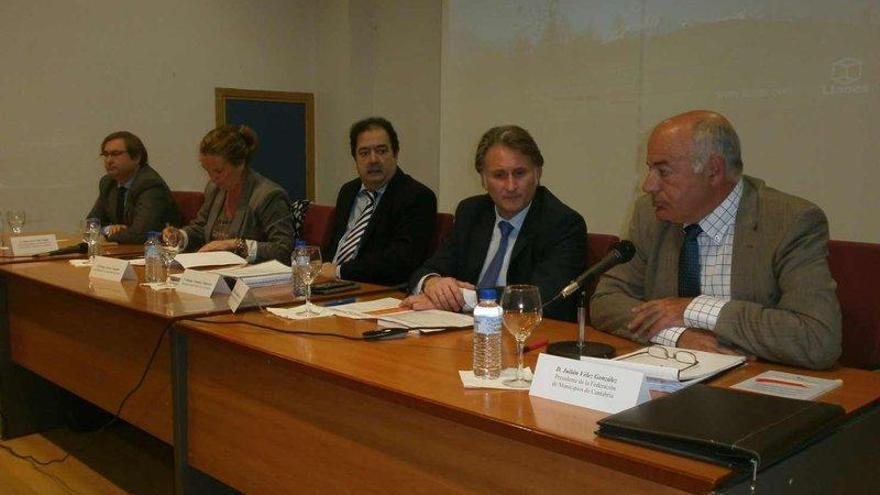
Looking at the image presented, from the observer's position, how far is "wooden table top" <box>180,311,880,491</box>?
110 centimetres

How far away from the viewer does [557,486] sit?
4.09 feet

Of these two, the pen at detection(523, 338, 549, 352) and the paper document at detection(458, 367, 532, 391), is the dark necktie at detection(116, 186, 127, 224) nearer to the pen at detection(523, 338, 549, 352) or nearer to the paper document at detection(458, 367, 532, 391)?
the pen at detection(523, 338, 549, 352)

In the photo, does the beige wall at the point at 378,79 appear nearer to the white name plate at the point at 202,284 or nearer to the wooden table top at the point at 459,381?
the white name plate at the point at 202,284

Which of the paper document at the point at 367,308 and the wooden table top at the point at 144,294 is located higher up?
the paper document at the point at 367,308

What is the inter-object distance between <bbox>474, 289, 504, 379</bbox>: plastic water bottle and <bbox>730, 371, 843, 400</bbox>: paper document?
0.44 m

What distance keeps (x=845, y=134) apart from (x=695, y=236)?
1.88 m

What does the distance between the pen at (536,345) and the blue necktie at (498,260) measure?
67 centimetres


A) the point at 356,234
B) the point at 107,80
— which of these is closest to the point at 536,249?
the point at 356,234

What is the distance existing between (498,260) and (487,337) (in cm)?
100

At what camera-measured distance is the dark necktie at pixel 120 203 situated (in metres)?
4.41

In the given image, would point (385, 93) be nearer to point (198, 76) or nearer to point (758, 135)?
point (198, 76)

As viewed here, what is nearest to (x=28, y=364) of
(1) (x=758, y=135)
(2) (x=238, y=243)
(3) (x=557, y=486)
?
(2) (x=238, y=243)

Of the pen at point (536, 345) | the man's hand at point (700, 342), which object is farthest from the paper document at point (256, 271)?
the man's hand at point (700, 342)

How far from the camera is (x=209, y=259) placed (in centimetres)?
303
